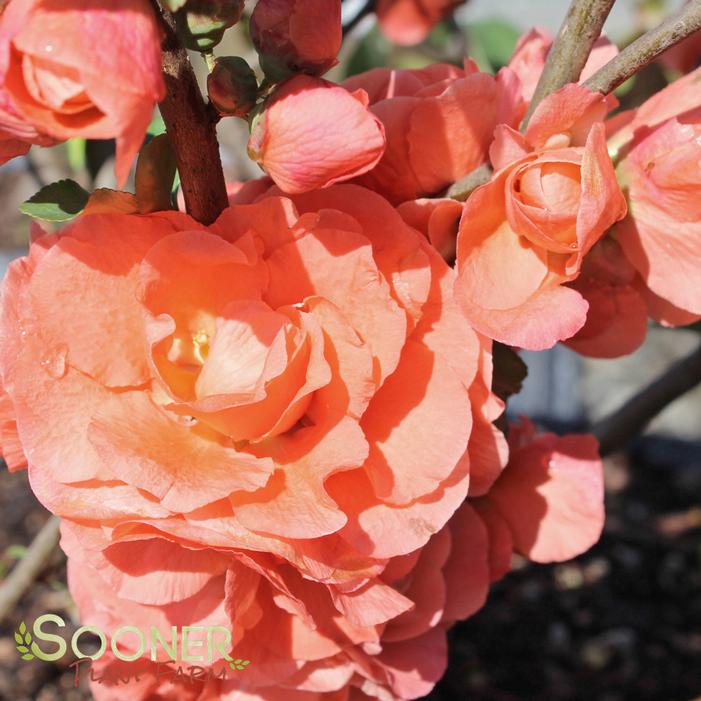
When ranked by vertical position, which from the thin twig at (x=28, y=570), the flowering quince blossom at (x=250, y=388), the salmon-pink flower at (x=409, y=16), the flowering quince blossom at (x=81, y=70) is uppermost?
the flowering quince blossom at (x=81, y=70)

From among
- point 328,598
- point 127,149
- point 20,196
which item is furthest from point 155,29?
point 20,196

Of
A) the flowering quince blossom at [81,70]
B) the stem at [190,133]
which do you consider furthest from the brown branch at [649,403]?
the flowering quince blossom at [81,70]

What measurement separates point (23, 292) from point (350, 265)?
6.6 inches

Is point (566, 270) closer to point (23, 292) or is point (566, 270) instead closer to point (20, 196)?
point (23, 292)

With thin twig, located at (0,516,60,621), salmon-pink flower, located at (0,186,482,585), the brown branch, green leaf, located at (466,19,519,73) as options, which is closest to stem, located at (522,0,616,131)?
salmon-pink flower, located at (0,186,482,585)

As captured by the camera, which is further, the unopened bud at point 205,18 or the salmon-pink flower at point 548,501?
the salmon-pink flower at point 548,501

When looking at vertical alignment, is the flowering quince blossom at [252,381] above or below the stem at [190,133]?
below

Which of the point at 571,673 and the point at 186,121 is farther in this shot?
the point at 571,673

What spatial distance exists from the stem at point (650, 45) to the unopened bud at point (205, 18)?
0.20 metres

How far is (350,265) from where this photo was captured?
47 cm

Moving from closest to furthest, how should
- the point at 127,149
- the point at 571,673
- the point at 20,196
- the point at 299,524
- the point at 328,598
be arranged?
the point at 127,149 → the point at 299,524 → the point at 328,598 → the point at 571,673 → the point at 20,196

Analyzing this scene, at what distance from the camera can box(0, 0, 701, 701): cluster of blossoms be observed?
0.45 meters

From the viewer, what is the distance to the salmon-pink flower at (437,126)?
51cm

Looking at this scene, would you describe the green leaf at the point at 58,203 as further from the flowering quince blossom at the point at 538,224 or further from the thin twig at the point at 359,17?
the thin twig at the point at 359,17
